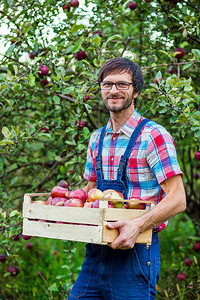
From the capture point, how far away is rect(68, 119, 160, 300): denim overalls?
1.89 metres

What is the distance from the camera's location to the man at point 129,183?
1.82m

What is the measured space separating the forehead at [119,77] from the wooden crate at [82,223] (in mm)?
660

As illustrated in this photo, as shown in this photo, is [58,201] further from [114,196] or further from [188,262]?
[188,262]

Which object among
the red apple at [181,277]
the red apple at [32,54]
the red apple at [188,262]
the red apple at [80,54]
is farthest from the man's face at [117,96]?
the red apple at [188,262]

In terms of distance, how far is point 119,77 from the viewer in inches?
82.7

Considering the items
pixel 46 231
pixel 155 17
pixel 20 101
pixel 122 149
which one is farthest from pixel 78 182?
pixel 155 17

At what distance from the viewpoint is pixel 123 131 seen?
2.11 meters

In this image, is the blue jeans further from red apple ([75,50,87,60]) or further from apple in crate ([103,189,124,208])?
red apple ([75,50,87,60])

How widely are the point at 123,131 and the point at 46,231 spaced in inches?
24.2

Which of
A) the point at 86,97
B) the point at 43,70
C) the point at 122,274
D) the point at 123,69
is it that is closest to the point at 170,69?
the point at 86,97

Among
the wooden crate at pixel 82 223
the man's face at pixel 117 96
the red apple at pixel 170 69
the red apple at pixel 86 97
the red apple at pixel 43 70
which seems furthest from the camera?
the red apple at pixel 170 69

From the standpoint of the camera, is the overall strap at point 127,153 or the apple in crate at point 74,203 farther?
the overall strap at point 127,153

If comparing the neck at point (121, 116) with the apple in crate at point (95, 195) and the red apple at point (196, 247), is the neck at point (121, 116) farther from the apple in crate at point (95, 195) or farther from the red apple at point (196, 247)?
the red apple at point (196, 247)

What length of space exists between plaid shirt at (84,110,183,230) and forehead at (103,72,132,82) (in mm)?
179
